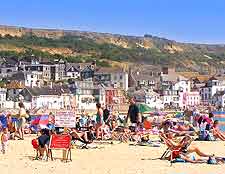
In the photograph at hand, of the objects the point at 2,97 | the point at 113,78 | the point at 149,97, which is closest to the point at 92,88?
the point at 149,97

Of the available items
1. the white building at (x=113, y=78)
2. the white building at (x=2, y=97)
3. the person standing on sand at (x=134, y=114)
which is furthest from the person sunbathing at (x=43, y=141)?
the white building at (x=113, y=78)

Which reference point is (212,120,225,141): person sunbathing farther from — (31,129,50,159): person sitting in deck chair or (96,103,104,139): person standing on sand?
(31,129,50,159): person sitting in deck chair

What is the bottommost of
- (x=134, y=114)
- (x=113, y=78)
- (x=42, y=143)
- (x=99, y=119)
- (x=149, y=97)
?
(x=149, y=97)

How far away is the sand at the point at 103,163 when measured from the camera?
1105cm

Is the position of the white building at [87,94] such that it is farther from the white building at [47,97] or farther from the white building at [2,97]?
the white building at [2,97]

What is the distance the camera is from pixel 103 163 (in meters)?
12.3

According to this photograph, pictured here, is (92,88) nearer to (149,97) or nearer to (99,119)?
(149,97)

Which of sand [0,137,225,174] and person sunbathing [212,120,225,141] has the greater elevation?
person sunbathing [212,120,225,141]

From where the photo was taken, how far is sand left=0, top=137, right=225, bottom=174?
11.0 meters

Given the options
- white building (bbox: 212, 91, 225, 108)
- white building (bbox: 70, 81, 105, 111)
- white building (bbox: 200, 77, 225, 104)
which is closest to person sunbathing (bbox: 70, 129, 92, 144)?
white building (bbox: 70, 81, 105, 111)

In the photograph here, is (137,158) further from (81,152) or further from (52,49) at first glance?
(52,49)

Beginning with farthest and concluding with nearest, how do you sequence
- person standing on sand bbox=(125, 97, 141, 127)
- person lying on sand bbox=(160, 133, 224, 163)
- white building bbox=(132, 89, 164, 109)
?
1. white building bbox=(132, 89, 164, 109)
2. person standing on sand bbox=(125, 97, 141, 127)
3. person lying on sand bbox=(160, 133, 224, 163)

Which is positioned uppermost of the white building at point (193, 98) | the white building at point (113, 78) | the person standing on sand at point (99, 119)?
the white building at point (113, 78)

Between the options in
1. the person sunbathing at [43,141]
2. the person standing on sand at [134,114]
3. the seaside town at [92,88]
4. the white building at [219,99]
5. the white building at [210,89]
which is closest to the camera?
the person sunbathing at [43,141]
